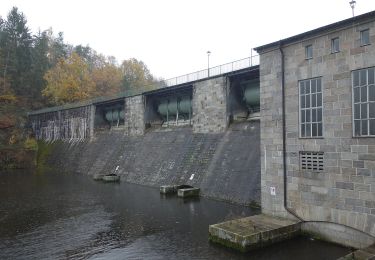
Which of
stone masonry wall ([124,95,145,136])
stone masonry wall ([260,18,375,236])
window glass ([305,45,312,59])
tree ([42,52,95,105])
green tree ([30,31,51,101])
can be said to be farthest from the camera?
green tree ([30,31,51,101])

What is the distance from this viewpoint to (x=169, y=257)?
14.6m

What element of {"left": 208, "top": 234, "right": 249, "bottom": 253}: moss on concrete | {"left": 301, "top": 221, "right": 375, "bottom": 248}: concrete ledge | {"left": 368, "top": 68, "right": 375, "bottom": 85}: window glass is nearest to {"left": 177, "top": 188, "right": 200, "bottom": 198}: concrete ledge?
{"left": 208, "top": 234, "right": 249, "bottom": 253}: moss on concrete

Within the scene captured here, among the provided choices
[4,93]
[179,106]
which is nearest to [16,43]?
[4,93]

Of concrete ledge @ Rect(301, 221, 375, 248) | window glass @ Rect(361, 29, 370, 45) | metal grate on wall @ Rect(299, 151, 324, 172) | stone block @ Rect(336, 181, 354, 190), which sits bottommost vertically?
concrete ledge @ Rect(301, 221, 375, 248)

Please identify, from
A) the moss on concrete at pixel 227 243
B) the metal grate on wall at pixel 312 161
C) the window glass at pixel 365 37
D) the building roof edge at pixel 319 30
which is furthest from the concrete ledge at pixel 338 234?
the building roof edge at pixel 319 30

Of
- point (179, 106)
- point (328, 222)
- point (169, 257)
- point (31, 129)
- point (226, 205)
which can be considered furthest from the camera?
point (31, 129)

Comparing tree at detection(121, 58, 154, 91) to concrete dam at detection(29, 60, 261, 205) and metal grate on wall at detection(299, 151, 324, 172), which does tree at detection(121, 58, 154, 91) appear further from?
metal grate on wall at detection(299, 151, 324, 172)

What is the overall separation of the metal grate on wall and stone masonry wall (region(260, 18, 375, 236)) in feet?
0.66

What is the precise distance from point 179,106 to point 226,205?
17.7 meters

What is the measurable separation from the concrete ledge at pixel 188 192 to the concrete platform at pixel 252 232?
981 cm

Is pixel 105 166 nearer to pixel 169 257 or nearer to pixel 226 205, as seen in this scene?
pixel 226 205

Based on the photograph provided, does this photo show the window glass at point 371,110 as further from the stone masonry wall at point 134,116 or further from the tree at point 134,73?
the tree at point 134,73

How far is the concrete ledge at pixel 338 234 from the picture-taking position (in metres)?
14.4

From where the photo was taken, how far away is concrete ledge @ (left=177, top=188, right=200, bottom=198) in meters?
26.8
